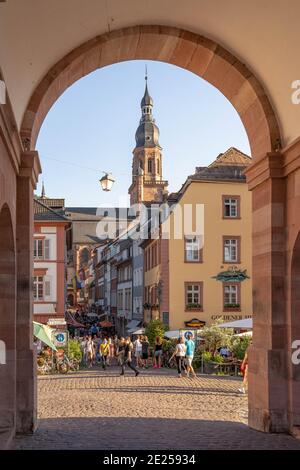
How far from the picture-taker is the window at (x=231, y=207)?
37.5 meters

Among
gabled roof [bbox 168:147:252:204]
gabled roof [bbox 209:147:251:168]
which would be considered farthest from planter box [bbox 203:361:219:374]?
gabled roof [bbox 209:147:251:168]

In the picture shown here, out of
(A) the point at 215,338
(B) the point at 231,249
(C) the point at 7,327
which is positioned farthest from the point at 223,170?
(C) the point at 7,327

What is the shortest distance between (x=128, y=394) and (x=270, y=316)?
6361mm

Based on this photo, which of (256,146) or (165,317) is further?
(165,317)

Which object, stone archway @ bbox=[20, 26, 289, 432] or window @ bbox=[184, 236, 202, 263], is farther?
window @ bbox=[184, 236, 202, 263]

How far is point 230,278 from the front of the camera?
37.1m

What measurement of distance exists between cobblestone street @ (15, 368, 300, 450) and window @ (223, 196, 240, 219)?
18451 millimetres

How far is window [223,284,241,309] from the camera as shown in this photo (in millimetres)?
37094

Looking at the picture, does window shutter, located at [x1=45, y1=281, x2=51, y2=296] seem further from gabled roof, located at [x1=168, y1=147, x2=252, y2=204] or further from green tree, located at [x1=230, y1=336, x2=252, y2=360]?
green tree, located at [x1=230, y1=336, x2=252, y2=360]

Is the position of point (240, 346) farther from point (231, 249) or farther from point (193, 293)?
→ point (231, 249)

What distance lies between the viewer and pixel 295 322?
9.95 m

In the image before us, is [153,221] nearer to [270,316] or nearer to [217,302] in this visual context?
[217,302]

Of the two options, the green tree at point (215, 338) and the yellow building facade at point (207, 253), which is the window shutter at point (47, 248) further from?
the green tree at point (215, 338)

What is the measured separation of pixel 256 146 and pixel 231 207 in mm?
26699
